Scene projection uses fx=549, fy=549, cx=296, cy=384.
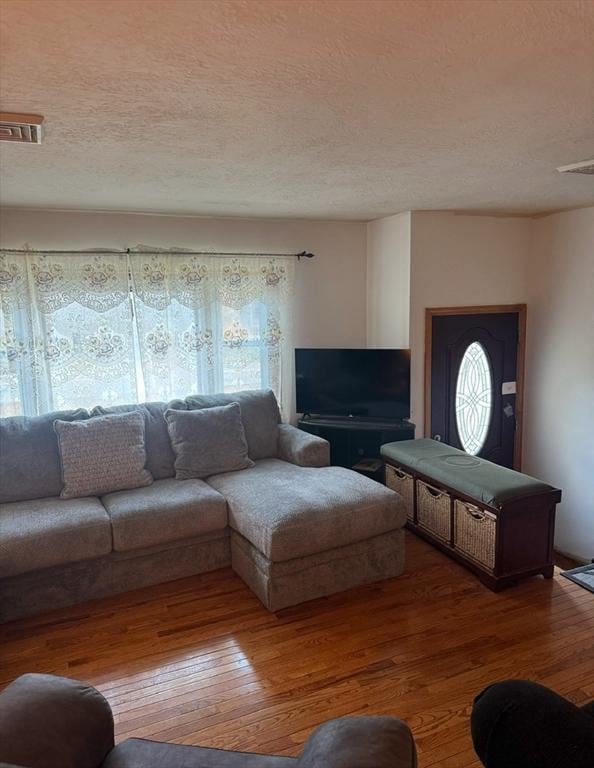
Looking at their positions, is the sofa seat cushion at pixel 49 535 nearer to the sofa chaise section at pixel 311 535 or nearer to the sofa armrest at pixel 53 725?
the sofa chaise section at pixel 311 535

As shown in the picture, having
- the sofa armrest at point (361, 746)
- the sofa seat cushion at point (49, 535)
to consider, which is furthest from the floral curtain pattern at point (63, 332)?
the sofa armrest at point (361, 746)

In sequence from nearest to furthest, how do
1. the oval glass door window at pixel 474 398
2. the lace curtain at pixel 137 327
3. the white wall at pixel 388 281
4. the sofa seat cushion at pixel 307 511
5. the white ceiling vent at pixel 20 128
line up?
the white ceiling vent at pixel 20 128 < the sofa seat cushion at pixel 307 511 < the lace curtain at pixel 137 327 < the white wall at pixel 388 281 < the oval glass door window at pixel 474 398

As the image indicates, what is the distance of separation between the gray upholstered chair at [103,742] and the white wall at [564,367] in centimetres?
377

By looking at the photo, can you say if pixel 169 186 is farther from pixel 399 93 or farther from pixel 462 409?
pixel 462 409

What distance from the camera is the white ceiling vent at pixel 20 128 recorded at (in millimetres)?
1946

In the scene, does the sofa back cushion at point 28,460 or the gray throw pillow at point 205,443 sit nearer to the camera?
the sofa back cushion at point 28,460

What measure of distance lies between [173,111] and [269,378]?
2857 millimetres

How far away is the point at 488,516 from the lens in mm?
3090

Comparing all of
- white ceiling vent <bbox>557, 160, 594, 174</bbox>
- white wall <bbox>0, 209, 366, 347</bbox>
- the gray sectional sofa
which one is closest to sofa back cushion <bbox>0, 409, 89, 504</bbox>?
the gray sectional sofa

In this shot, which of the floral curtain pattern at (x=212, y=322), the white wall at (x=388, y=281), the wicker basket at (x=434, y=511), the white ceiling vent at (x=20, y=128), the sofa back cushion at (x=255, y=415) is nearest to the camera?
the white ceiling vent at (x=20, y=128)

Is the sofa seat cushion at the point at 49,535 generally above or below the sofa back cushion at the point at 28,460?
below

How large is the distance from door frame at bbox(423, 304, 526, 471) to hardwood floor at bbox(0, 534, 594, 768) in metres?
1.64

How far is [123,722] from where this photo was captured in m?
2.21

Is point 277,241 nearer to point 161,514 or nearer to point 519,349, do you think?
point 519,349
